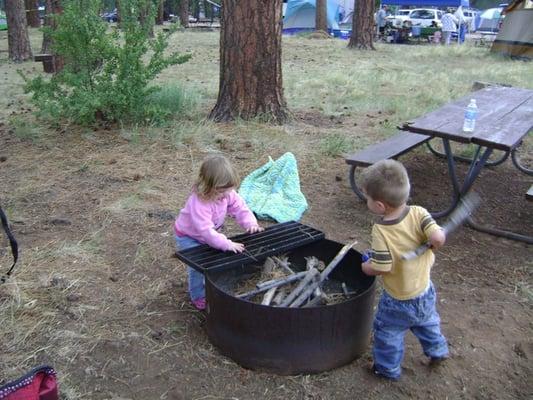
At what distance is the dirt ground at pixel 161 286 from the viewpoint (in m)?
2.58

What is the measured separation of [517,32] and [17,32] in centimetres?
1425

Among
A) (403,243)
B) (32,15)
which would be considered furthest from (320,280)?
(32,15)

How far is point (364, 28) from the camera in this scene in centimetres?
1725

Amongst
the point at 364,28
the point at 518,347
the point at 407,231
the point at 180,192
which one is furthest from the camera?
the point at 364,28

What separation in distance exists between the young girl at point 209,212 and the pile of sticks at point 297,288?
234mm

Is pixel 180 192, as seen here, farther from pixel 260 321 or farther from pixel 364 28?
pixel 364 28

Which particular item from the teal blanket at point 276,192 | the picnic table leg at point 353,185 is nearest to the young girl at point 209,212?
the teal blanket at point 276,192

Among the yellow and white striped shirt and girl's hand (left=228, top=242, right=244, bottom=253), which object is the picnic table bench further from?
the yellow and white striped shirt

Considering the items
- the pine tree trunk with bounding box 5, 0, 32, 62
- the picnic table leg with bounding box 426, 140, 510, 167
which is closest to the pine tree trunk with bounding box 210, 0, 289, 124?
the picnic table leg with bounding box 426, 140, 510, 167

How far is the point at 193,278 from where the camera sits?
3.09m

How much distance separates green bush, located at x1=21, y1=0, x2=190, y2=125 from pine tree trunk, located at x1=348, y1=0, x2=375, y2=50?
11898 millimetres

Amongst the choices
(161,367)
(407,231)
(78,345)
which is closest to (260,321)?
(161,367)

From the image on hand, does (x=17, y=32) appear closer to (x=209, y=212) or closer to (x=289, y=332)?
(x=209, y=212)

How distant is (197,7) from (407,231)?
52.0 m
